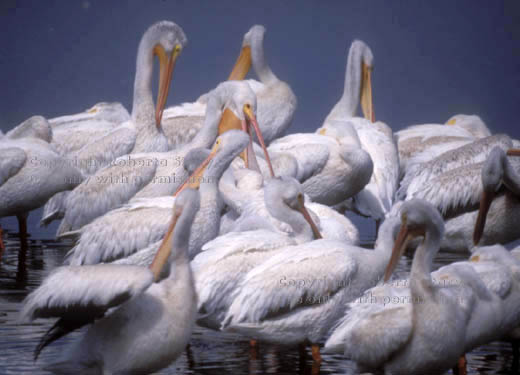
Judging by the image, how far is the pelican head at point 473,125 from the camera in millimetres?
10141

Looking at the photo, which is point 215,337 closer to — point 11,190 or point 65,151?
point 11,190

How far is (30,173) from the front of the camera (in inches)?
300

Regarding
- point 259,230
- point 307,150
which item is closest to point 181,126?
point 307,150

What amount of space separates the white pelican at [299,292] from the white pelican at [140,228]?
36.0 inches

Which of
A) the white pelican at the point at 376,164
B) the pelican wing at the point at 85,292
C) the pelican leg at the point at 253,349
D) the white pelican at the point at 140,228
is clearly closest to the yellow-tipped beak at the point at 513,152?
the white pelican at the point at 376,164

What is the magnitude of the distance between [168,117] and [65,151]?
A: 1099 mm

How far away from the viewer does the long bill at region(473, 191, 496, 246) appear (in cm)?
633

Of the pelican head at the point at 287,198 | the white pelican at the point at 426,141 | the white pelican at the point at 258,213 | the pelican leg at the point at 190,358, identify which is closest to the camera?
the pelican leg at the point at 190,358

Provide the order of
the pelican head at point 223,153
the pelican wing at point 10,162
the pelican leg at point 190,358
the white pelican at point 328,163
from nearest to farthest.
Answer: the pelican leg at point 190,358 → the pelican head at point 223,153 → the pelican wing at point 10,162 → the white pelican at point 328,163

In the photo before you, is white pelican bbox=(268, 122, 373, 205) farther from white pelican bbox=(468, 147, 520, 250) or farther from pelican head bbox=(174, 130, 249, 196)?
pelican head bbox=(174, 130, 249, 196)

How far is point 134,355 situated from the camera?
381cm

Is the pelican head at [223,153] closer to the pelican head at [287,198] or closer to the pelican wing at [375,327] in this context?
the pelican head at [287,198]

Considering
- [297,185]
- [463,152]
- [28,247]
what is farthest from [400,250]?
[28,247]

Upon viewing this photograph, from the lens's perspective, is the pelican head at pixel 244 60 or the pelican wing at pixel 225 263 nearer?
the pelican wing at pixel 225 263
